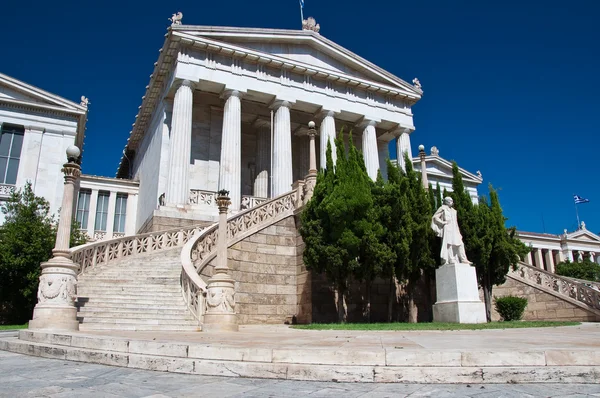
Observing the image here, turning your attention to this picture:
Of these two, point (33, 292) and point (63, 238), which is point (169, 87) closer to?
point (33, 292)

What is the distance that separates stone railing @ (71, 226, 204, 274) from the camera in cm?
1746

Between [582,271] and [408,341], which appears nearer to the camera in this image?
[408,341]

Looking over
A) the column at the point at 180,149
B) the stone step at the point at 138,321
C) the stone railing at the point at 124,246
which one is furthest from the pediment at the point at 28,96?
the stone step at the point at 138,321

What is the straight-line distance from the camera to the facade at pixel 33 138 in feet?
101

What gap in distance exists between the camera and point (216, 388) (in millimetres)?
4754

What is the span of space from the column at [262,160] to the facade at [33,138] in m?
13.0

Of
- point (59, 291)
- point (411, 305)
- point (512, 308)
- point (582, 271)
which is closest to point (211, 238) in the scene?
point (59, 291)

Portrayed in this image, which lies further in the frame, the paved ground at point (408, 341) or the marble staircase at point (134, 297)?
the marble staircase at point (134, 297)

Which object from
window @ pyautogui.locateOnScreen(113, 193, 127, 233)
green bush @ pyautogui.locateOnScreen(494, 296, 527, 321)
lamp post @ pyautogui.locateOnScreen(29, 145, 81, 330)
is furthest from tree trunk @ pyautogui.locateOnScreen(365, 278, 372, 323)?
window @ pyautogui.locateOnScreen(113, 193, 127, 233)

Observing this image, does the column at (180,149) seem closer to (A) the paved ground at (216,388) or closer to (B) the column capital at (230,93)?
(B) the column capital at (230,93)

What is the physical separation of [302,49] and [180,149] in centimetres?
1283

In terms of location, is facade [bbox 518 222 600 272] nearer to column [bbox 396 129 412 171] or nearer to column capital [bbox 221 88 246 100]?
column [bbox 396 129 412 171]

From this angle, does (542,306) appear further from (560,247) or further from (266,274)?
(560,247)

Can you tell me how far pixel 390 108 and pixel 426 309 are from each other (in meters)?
20.9
